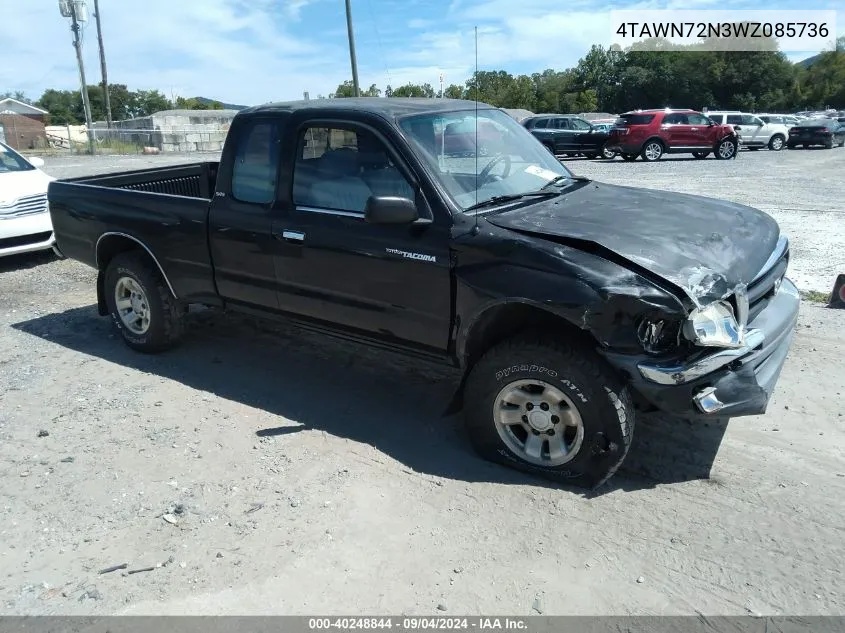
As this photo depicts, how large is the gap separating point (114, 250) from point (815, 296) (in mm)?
6504

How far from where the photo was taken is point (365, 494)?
140 inches

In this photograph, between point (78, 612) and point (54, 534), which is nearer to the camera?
point (78, 612)

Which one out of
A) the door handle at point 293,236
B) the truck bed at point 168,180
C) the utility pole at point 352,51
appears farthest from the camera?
the utility pole at point 352,51

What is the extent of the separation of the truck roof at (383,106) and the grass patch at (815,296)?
12.7 ft

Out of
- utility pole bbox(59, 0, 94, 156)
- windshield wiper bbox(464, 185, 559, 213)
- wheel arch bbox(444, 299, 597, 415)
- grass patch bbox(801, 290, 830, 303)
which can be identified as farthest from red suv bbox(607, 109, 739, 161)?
utility pole bbox(59, 0, 94, 156)

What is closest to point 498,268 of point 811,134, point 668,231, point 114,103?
point 668,231

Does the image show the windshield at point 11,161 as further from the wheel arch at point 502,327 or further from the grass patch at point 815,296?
the grass patch at point 815,296

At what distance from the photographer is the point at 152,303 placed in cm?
535

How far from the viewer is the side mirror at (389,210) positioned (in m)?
3.63

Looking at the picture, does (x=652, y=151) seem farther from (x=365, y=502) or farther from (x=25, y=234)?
(x=365, y=502)

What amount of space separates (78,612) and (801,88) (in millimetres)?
79194

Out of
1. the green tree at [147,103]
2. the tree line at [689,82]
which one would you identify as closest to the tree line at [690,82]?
the tree line at [689,82]

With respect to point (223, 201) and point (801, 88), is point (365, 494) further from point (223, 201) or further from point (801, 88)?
point (801, 88)

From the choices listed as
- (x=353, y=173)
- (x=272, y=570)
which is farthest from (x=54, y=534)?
(x=353, y=173)
